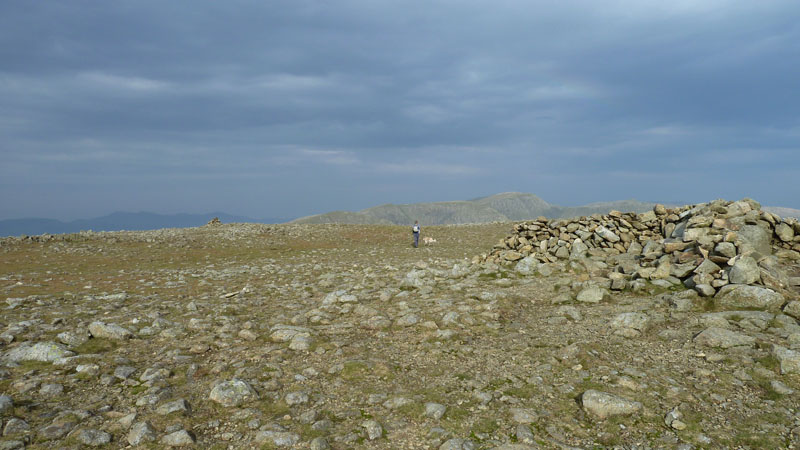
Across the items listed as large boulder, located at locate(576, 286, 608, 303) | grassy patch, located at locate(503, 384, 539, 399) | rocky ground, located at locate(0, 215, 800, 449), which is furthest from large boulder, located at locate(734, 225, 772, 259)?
grassy patch, located at locate(503, 384, 539, 399)

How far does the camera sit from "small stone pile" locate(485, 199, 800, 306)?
10.5m

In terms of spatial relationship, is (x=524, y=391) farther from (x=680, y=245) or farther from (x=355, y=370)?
(x=680, y=245)

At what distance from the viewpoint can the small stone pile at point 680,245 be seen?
1049 centimetres

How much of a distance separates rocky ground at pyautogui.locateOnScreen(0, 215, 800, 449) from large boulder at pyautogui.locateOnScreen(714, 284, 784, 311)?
335 mm

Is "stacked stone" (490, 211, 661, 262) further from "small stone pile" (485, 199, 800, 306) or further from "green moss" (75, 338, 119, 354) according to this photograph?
"green moss" (75, 338, 119, 354)

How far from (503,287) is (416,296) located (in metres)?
2.96

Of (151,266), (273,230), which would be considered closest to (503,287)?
(151,266)

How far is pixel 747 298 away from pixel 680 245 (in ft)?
13.1

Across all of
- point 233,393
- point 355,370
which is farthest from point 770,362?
point 233,393

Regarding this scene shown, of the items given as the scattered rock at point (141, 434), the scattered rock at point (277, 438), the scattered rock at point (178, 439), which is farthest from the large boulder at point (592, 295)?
the scattered rock at point (141, 434)

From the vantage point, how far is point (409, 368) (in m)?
7.40

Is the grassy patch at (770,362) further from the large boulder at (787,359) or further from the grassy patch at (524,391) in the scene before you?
the grassy patch at (524,391)

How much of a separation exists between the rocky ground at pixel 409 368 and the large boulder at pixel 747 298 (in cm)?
34

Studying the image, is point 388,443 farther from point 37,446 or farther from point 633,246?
point 633,246
